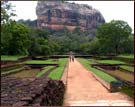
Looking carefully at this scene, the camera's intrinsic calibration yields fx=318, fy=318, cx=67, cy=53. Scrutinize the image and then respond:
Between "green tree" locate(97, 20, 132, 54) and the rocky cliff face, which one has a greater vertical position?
the rocky cliff face

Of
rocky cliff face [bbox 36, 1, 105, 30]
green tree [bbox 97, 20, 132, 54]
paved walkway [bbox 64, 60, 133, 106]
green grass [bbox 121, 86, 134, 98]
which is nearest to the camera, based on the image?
paved walkway [bbox 64, 60, 133, 106]

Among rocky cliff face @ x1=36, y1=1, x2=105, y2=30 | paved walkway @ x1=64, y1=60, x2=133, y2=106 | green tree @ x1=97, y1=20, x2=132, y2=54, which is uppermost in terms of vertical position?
rocky cliff face @ x1=36, y1=1, x2=105, y2=30

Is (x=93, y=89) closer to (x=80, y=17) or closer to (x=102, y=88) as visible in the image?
(x=102, y=88)

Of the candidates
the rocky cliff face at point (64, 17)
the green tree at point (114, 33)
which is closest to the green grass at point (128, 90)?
the green tree at point (114, 33)

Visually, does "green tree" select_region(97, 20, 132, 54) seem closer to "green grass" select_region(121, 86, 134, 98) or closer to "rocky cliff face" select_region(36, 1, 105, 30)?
"green grass" select_region(121, 86, 134, 98)

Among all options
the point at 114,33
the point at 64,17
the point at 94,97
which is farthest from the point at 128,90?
the point at 64,17

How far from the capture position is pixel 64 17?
110m

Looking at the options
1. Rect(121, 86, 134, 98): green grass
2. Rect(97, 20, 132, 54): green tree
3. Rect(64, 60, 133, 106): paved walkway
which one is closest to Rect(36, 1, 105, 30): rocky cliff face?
Rect(97, 20, 132, 54): green tree

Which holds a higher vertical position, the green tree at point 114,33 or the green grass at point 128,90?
the green tree at point 114,33

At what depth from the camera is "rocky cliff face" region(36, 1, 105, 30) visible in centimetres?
10756

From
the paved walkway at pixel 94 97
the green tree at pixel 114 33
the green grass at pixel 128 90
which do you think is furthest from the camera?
the green tree at pixel 114 33

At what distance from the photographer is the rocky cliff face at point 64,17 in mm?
107562

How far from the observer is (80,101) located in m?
10.3

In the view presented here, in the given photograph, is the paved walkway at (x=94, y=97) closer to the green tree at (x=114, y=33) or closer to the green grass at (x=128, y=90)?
the green grass at (x=128, y=90)
